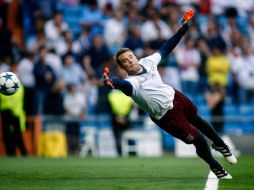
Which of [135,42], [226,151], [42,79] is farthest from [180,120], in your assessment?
[135,42]

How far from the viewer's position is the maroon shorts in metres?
10.4

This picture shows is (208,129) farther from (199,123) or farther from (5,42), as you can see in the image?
(5,42)

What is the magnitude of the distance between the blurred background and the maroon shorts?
888 cm

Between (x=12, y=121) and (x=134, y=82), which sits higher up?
(x=134, y=82)

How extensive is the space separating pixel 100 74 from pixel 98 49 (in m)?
0.73

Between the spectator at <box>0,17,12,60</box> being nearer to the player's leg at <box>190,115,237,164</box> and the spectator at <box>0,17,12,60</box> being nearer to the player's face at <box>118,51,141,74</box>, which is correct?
the player's face at <box>118,51,141,74</box>

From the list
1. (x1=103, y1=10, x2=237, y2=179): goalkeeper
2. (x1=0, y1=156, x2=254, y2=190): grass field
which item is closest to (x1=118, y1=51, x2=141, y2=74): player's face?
(x1=103, y1=10, x2=237, y2=179): goalkeeper

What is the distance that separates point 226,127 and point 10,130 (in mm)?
6161

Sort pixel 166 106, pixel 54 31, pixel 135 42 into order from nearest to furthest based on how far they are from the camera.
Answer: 1. pixel 166 106
2. pixel 54 31
3. pixel 135 42

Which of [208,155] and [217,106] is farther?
[217,106]

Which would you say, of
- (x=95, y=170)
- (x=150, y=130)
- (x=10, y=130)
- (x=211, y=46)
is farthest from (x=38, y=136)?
(x=95, y=170)

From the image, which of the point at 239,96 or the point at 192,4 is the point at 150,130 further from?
the point at 192,4

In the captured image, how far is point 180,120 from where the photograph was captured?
10508 millimetres

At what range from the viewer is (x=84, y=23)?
23.0 meters
